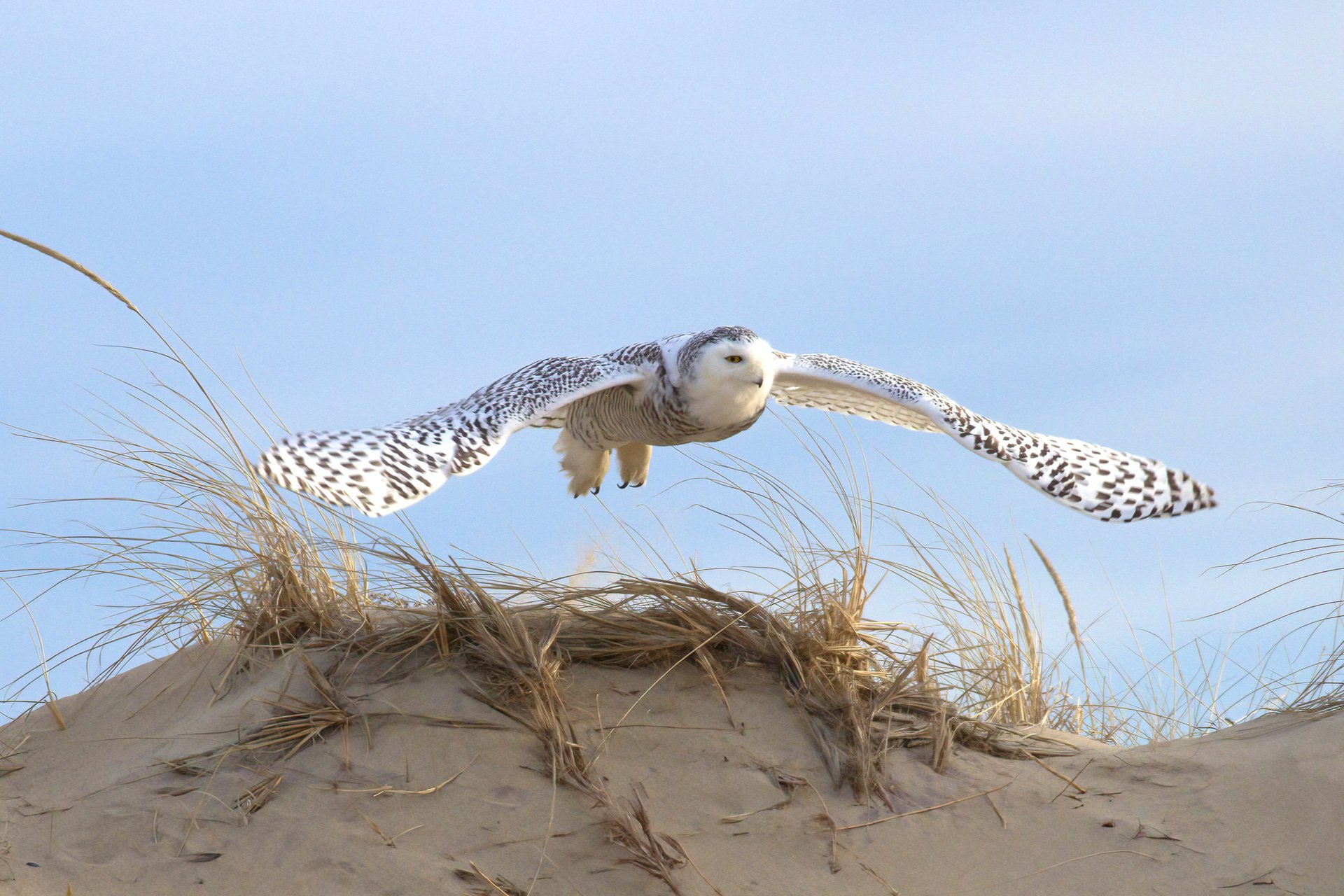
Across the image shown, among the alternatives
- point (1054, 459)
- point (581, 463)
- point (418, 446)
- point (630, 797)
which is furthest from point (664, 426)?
point (630, 797)

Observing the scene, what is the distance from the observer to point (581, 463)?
7.02m

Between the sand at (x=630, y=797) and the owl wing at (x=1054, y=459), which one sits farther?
the owl wing at (x=1054, y=459)

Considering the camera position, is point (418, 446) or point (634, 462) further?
point (634, 462)

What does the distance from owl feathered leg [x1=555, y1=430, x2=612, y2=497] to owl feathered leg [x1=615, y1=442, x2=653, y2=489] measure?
5.2 inches

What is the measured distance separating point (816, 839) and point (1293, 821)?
1.86 metres

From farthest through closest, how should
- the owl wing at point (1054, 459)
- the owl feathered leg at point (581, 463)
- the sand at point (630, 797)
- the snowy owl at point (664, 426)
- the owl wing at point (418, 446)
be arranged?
1. the owl feathered leg at point (581, 463)
2. the owl wing at point (1054, 459)
3. the snowy owl at point (664, 426)
4. the owl wing at point (418, 446)
5. the sand at point (630, 797)

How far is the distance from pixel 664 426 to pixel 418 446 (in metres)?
1.92

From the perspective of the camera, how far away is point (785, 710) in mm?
4426

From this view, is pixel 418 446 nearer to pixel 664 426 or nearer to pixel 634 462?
pixel 664 426

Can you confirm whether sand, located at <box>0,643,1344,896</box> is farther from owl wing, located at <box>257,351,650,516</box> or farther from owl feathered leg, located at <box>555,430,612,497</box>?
owl feathered leg, located at <box>555,430,612,497</box>

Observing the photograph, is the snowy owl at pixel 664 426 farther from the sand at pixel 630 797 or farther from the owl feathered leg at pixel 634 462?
the sand at pixel 630 797

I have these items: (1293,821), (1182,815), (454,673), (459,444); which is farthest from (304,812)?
(1293,821)

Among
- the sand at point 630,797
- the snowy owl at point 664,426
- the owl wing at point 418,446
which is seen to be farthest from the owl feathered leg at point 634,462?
the sand at point 630,797

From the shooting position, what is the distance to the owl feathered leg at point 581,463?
6.96m
